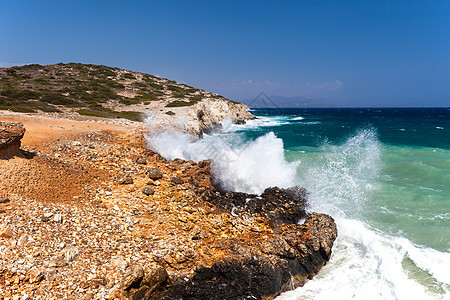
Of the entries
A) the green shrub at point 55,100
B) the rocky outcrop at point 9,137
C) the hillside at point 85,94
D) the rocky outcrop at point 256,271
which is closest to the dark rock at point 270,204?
the rocky outcrop at point 256,271

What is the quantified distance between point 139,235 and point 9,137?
590cm

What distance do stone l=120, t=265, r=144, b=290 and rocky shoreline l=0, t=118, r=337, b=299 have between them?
0.07 ft

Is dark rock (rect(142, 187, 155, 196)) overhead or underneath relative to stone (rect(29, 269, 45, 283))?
overhead

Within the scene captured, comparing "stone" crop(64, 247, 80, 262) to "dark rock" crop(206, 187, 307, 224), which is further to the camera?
"dark rock" crop(206, 187, 307, 224)

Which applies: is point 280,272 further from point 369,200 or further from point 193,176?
point 369,200

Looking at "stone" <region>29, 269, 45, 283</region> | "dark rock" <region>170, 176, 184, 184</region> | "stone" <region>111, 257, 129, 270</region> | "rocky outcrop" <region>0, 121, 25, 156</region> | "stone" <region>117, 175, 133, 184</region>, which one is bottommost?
"stone" <region>111, 257, 129, 270</region>

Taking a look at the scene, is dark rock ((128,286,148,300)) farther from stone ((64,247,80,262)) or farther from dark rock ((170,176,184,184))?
dark rock ((170,176,184,184))

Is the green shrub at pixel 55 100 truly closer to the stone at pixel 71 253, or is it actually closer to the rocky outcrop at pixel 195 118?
the rocky outcrop at pixel 195 118

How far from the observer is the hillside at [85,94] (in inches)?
1224

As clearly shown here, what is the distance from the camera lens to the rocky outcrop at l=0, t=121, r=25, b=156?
865 cm

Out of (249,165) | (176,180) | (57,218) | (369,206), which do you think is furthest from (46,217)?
(369,206)

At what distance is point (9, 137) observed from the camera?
8773 millimetres

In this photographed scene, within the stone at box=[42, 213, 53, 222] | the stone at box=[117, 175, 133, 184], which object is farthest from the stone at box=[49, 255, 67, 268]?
the stone at box=[117, 175, 133, 184]

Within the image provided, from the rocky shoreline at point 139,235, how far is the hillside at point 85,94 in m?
19.6
